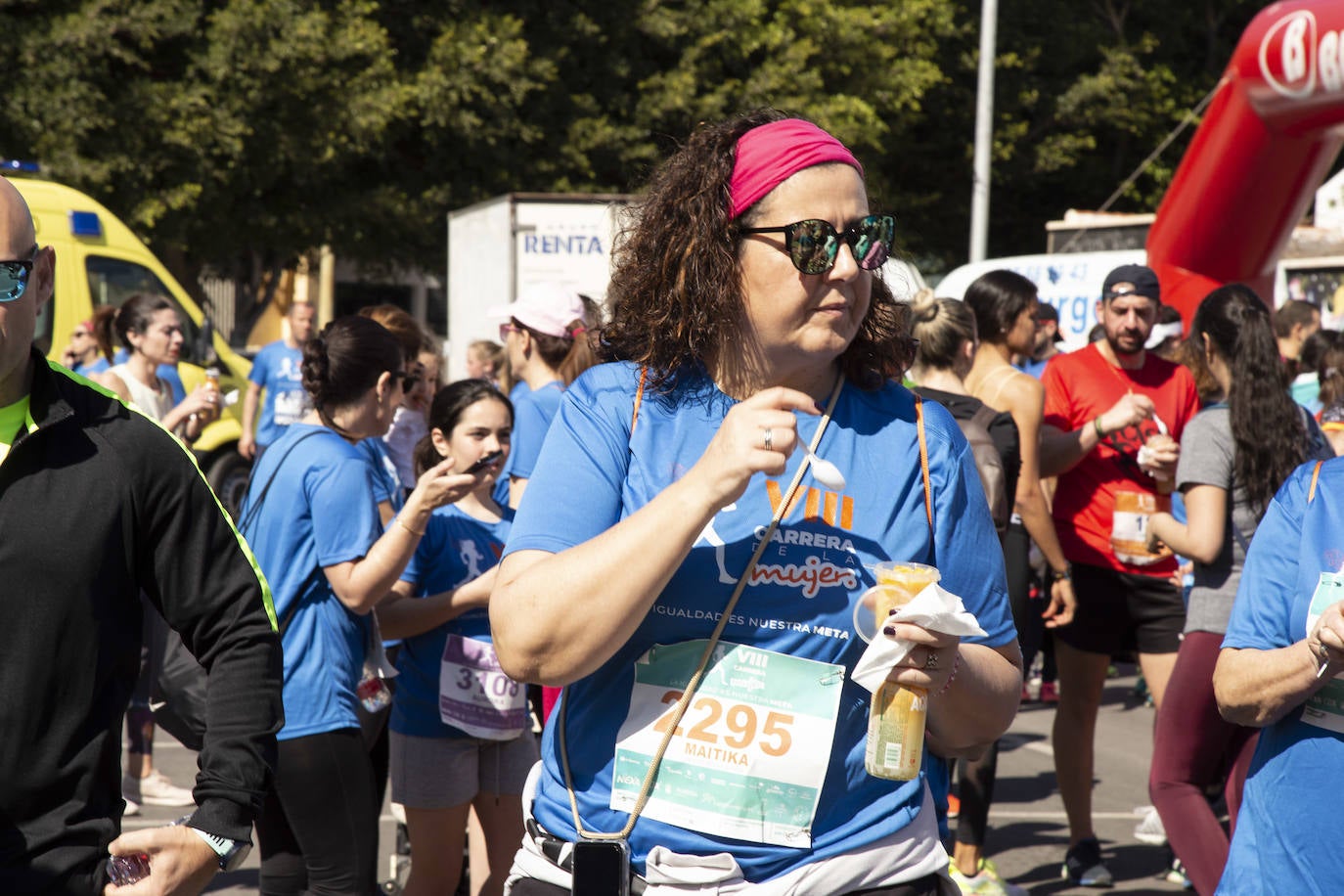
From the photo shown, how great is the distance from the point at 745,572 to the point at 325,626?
2.00 meters

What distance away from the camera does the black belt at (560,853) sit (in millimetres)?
1968

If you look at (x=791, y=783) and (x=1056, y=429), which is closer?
(x=791, y=783)

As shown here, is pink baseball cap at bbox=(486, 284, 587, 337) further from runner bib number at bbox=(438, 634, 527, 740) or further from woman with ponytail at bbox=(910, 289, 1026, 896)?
runner bib number at bbox=(438, 634, 527, 740)

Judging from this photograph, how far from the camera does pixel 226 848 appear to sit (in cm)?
198

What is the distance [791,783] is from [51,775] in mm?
974

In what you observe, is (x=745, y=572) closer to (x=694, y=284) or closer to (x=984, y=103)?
(x=694, y=284)

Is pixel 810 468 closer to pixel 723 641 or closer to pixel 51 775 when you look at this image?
pixel 723 641

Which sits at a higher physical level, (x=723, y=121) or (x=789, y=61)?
(x=789, y=61)

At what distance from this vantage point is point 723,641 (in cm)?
197

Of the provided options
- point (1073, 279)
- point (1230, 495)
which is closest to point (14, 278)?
point (1230, 495)

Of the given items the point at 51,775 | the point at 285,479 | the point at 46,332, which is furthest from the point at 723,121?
the point at 46,332

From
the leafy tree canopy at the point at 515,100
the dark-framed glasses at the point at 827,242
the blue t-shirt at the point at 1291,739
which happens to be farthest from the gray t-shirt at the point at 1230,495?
the leafy tree canopy at the point at 515,100

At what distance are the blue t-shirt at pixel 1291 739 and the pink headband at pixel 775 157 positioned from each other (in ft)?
3.58

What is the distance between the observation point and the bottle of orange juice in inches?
74.9
